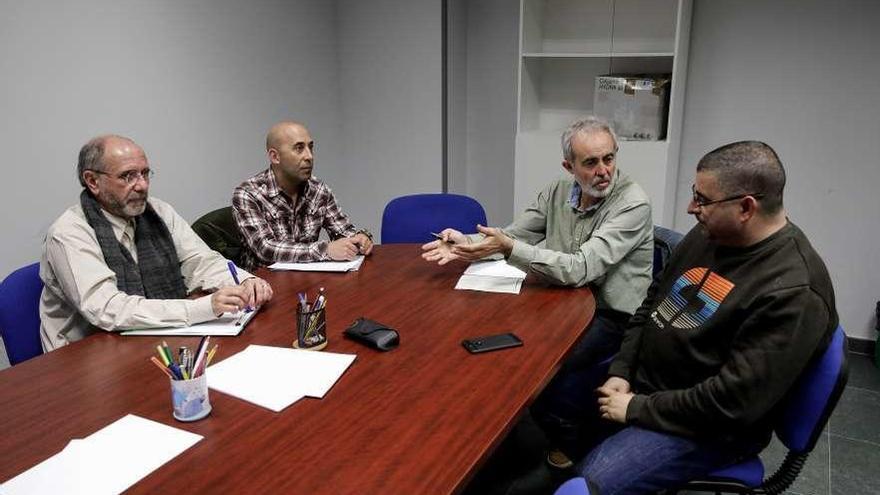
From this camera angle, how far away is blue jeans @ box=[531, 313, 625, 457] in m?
2.22

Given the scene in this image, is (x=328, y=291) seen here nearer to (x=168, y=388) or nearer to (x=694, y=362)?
(x=168, y=388)

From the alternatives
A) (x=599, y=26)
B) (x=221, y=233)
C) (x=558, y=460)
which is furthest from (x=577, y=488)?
(x=599, y=26)

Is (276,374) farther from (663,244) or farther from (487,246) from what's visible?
(663,244)

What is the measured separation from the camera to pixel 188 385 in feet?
4.31

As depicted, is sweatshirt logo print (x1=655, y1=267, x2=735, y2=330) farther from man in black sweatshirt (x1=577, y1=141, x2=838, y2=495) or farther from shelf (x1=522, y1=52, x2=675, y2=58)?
shelf (x1=522, y1=52, x2=675, y2=58)

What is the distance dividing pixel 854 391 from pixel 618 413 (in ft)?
6.93

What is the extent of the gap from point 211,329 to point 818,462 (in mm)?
2398

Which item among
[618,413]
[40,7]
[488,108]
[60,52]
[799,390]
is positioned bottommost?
[618,413]

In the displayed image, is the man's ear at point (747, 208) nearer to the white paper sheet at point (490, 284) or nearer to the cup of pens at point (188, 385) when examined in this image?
Answer: the white paper sheet at point (490, 284)

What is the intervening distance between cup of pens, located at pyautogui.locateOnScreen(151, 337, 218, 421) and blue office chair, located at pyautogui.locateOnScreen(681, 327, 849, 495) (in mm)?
1227

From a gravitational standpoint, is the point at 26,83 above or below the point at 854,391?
above

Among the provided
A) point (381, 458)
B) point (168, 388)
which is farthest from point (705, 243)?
point (168, 388)

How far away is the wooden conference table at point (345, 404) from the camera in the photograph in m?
1.16

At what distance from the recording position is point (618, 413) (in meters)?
1.68
